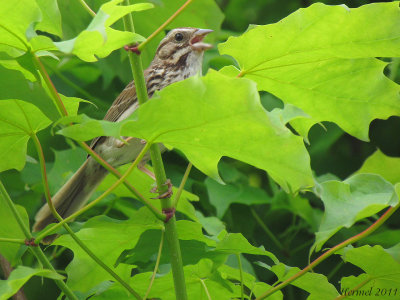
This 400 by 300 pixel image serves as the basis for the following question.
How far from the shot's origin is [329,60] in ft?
5.66

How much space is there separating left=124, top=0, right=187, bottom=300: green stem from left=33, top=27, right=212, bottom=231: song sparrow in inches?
57.8

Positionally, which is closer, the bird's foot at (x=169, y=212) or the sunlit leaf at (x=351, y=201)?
the sunlit leaf at (x=351, y=201)

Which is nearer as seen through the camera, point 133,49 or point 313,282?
point 133,49

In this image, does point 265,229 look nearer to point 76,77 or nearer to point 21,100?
point 76,77

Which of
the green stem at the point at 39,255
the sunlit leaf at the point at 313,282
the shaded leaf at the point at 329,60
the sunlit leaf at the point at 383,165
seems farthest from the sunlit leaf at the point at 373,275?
the sunlit leaf at the point at 383,165

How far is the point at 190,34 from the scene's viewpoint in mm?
3609

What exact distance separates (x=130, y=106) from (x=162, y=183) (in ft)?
5.92

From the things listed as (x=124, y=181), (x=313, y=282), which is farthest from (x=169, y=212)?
(x=313, y=282)

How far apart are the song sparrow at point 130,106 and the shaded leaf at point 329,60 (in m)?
1.37

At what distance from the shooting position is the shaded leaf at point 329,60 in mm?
1613

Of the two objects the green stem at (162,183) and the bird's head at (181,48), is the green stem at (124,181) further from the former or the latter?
the bird's head at (181,48)

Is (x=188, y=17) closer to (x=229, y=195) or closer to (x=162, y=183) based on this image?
(x=229, y=195)

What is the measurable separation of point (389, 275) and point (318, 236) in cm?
40

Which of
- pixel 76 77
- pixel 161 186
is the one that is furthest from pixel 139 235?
pixel 76 77
